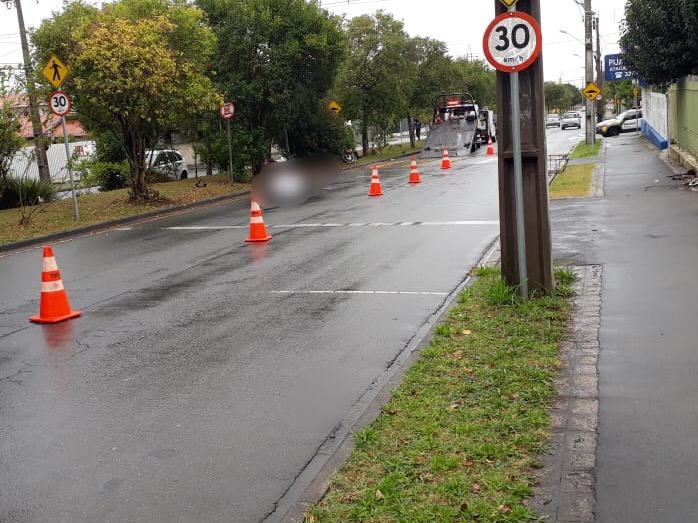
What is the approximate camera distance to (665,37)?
77.5ft

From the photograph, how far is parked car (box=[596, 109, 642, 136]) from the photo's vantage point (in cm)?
4816

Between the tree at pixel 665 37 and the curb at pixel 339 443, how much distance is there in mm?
18094

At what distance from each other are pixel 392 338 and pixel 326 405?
75.0 inches

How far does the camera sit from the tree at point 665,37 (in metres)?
21.9

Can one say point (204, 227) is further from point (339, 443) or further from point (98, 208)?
point (339, 443)

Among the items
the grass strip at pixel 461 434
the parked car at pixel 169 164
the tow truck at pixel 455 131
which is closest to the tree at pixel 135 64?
the parked car at pixel 169 164

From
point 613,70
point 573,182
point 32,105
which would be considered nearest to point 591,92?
point 613,70

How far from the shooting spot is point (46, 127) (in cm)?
2061

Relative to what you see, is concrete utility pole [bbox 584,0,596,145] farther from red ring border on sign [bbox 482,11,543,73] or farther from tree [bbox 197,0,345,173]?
red ring border on sign [bbox 482,11,543,73]

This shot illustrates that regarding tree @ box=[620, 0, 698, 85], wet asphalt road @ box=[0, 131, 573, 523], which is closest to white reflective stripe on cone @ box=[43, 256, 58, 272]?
wet asphalt road @ box=[0, 131, 573, 523]

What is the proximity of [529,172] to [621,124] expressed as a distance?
145 ft

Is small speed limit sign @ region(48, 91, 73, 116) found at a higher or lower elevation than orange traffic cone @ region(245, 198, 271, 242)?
higher

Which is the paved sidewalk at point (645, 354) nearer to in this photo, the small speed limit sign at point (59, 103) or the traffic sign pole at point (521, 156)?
the traffic sign pole at point (521, 156)

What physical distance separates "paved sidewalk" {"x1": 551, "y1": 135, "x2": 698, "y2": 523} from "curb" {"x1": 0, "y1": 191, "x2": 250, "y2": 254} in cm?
1037
